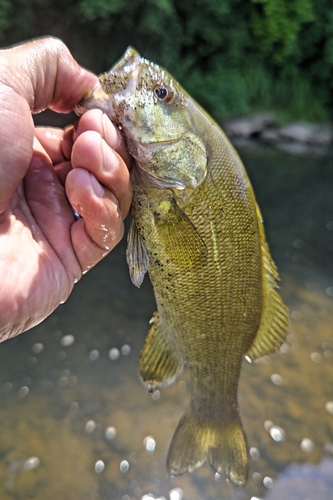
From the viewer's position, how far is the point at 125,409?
11.1 ft

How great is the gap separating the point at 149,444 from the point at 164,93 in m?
2.72

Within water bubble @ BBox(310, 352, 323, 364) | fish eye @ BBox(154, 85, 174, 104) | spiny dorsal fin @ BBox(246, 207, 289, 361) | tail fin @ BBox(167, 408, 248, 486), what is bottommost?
water bubble @ BBox(310, 352, 323, 364)

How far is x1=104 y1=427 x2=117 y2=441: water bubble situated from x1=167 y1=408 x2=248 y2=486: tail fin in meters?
1.25

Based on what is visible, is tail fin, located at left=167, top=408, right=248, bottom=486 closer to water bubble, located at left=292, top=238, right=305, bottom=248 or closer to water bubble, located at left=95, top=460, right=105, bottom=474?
water bubble, located at left=95, top=460, right=105, bottom=474

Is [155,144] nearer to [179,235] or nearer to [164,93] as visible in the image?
[164,93]

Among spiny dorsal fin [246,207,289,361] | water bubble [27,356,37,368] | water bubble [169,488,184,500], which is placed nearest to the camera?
spiny dorsal fin [246,207,289,361]

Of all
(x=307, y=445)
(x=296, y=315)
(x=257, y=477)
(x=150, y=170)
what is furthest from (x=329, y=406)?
(x=150, y=170)

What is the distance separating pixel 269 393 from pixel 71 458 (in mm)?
1809

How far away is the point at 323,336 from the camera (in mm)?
4219

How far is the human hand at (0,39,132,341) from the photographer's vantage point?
1.49 meters

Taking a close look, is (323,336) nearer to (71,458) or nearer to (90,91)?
(71,458)

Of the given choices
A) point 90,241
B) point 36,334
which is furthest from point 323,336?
point 90,241

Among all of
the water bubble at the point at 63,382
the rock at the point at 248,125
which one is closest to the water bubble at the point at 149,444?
the water bubble at the point at 63,382

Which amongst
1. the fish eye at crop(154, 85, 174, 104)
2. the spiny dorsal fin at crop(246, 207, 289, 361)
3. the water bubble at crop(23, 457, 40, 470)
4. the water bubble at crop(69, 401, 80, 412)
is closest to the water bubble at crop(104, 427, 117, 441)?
the water bubble at crop(69, 401, 80, 412)
